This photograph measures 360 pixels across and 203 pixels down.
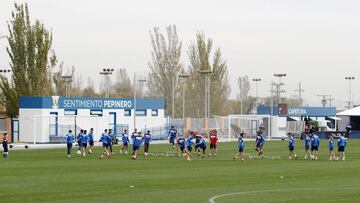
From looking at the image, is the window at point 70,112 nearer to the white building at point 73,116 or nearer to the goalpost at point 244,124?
the white building at point 73,116

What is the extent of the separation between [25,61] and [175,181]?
182 feet

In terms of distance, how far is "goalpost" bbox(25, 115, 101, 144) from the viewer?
8000 centimetres

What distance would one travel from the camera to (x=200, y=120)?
99.2 m

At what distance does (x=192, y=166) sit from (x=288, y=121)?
241ft

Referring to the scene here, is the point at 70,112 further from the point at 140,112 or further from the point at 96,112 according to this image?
the point at 140,112

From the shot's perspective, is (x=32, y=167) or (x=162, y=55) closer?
(x=32, y=167)

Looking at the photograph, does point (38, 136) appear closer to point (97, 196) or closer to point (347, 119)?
point (97, 196)

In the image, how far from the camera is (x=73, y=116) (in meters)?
80.8

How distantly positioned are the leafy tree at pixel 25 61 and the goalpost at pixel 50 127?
6.05 meters

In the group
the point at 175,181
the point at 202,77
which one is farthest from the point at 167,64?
the point at 175,181

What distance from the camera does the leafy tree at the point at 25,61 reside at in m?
86.1

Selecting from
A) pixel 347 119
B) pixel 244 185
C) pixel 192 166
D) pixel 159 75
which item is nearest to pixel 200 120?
pixel 159 75

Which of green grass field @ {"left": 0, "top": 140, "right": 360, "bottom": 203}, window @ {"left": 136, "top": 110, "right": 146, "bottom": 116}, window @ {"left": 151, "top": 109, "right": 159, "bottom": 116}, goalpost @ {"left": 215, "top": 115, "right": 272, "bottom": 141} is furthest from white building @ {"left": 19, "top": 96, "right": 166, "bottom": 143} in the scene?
green grass field @ {"left": 0, "top": 140, "right": 360, "bottom": 203}

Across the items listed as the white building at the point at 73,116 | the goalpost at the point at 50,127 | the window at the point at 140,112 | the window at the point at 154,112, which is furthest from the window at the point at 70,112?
the window at the point at 154,112
